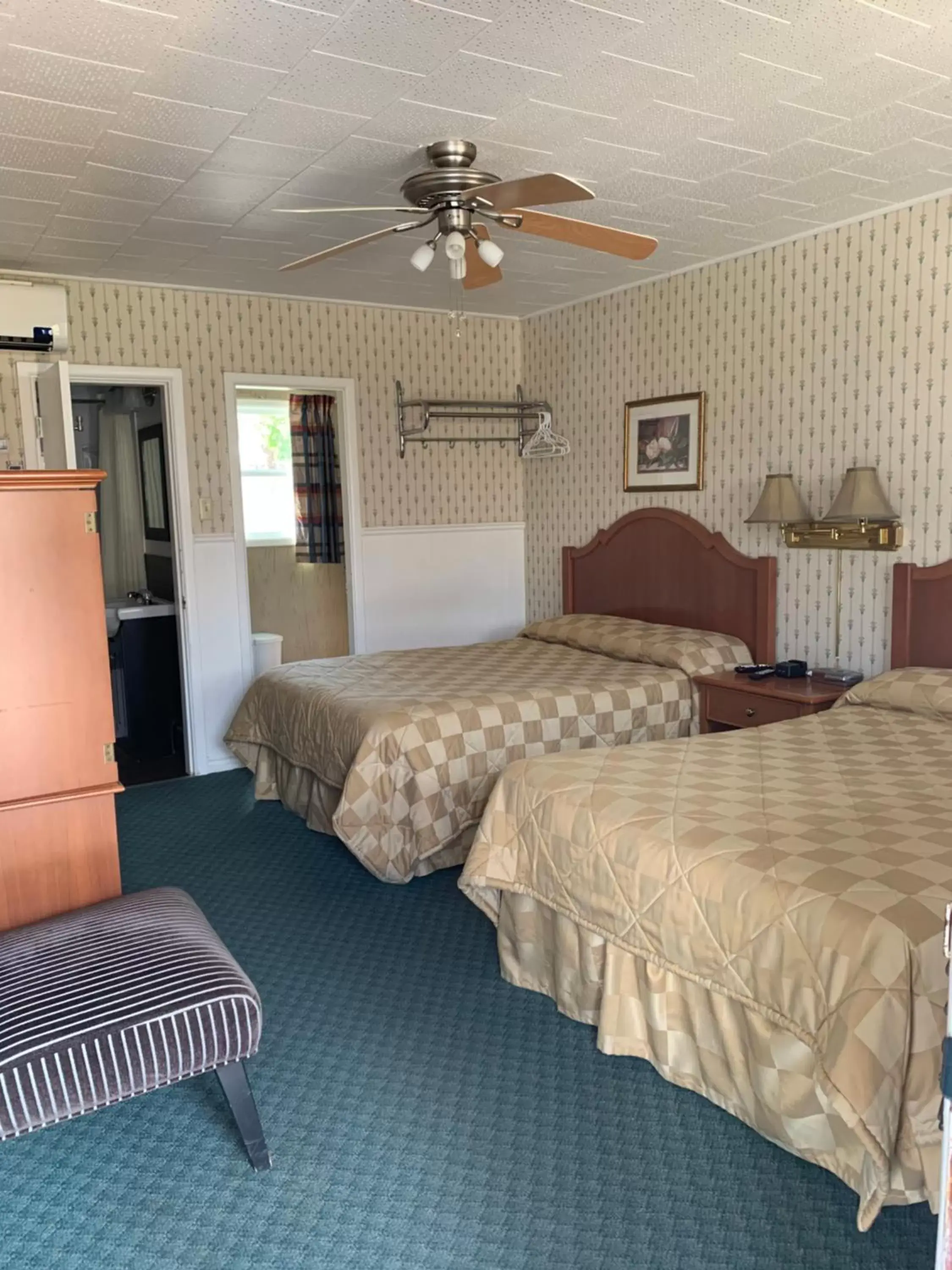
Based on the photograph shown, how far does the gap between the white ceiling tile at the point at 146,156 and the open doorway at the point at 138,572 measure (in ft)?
6.98

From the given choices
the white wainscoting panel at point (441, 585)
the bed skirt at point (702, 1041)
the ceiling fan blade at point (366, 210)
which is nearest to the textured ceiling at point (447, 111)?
the ceiling fan blade at point (366, 210)

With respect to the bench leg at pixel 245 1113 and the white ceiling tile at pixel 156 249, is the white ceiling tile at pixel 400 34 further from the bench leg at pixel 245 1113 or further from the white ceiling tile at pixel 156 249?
the bench leg at pixel 245 1113

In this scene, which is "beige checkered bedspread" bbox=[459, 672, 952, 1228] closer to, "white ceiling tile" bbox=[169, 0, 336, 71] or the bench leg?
the bench leg

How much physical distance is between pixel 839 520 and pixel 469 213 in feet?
6.61

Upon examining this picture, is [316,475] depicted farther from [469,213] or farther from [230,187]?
[469,213]

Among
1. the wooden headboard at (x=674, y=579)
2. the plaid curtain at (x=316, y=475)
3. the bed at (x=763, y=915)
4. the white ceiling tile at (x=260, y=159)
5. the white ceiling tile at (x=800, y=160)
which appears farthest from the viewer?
the plaid curtain at (x=316, y=475)

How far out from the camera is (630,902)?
2.29m

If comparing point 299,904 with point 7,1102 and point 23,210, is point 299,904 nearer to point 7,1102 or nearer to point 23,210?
point 7,1102

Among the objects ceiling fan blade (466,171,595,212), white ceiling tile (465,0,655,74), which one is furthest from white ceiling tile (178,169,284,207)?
white ceiling tile (465,0,655,74)

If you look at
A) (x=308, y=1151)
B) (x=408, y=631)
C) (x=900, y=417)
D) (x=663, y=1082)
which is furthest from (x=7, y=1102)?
(x=408, y=631)

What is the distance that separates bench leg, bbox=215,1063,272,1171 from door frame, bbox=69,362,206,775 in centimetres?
321

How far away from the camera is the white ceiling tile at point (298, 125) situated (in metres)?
2.63

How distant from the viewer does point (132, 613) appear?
5.51 metres

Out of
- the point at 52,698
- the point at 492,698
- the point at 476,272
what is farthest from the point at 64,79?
the point at 492,698
